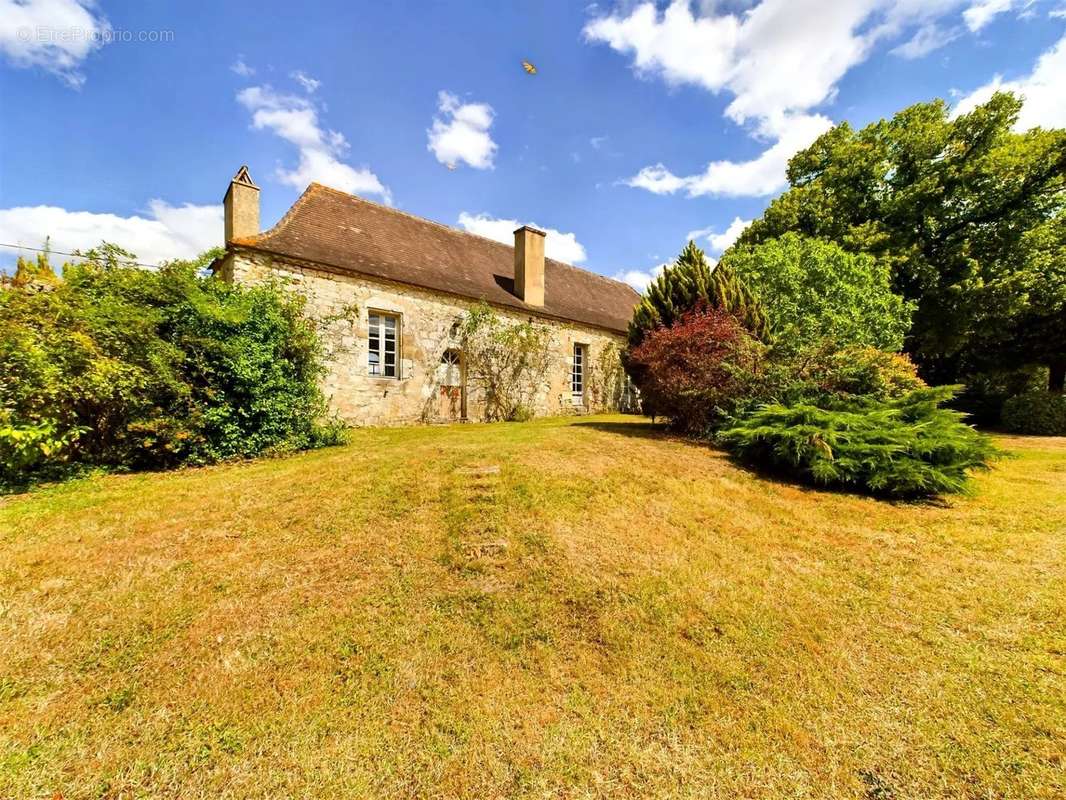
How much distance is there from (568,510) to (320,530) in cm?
246

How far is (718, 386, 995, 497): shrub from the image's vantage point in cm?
583

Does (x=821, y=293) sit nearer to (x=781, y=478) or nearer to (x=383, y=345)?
(x=781, y=478)

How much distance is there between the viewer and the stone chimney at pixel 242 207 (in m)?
10.5

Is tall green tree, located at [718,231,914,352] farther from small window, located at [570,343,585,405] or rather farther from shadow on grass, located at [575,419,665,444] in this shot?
small window, located at [570,343,585,405]

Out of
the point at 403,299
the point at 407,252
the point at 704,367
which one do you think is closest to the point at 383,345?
the point at 403,299

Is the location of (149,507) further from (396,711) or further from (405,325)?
(405,325)

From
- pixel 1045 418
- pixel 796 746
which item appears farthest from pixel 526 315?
pixel 1045 418

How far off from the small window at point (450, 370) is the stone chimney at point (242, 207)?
18.1 feet

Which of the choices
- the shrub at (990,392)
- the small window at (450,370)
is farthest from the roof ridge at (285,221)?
the shrub at (990,392)

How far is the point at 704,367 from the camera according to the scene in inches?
328

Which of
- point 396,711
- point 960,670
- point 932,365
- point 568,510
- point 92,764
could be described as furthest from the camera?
point 932,365

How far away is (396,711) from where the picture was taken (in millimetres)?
2471

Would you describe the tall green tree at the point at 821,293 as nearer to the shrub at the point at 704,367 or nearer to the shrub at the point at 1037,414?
the shrub at the point at 704,367

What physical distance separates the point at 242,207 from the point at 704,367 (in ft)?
36.3
